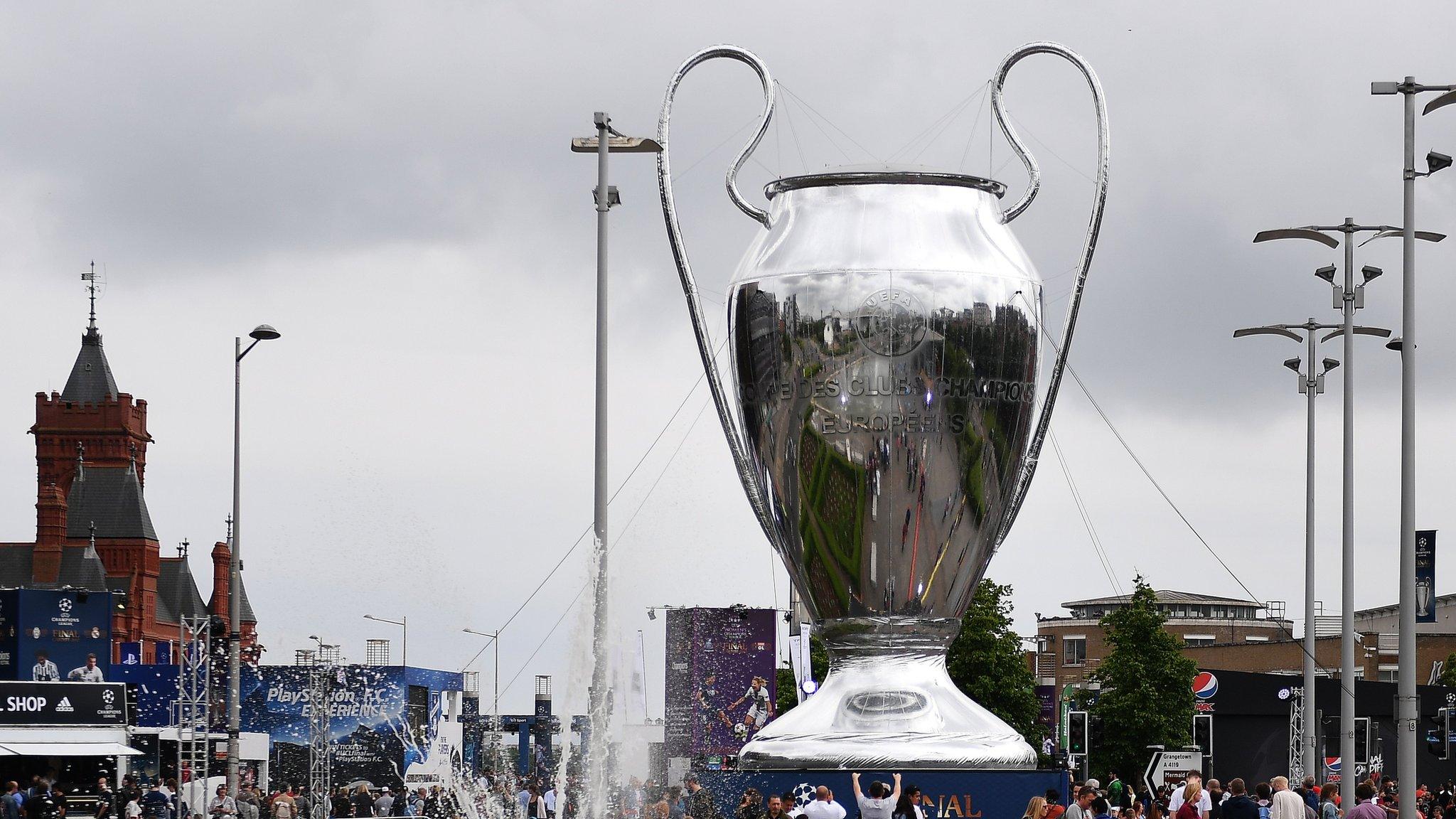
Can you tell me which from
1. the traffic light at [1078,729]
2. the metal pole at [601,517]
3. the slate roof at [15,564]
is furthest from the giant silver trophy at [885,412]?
the slate roof at [15,564]

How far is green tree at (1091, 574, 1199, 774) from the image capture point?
5306 centimetres

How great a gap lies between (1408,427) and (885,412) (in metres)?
9.08

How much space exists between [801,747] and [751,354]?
300cm

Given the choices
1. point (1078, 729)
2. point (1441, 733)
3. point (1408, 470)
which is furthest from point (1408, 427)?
point (1078, 729)

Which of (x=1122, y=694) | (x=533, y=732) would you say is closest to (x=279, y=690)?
(x=533, y=732)

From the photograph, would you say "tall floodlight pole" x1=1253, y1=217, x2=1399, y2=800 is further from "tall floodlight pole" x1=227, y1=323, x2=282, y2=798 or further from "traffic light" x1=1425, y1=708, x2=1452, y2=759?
"tall floodlight pole" x1=227, y1=323, x2=282, y2=798

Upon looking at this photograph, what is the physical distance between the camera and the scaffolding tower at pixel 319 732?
39.9 metres

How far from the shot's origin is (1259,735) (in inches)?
2383

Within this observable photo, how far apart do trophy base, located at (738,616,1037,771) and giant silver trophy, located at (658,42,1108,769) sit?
0.02 m

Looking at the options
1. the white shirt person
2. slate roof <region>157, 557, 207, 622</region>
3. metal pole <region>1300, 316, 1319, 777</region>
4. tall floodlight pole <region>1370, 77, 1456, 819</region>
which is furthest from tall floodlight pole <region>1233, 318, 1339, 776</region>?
slate roof <region>157, 557, 207, 622</region>

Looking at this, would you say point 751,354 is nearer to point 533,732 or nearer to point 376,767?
point 376,767

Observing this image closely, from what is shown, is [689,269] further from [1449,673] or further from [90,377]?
[90,377]

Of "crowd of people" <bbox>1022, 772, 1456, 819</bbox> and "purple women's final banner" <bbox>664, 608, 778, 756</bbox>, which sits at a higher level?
"purple women's final banner" <bbox>664, 608, 778, 756</bbox>

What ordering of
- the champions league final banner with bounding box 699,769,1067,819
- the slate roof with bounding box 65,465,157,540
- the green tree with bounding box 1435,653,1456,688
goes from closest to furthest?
the champions league final banner with bounding box 699,769,1067,819 → the green tree with bounding box 1435,653,1456,688 → the slate roof with bounding box 65,465,157,540
